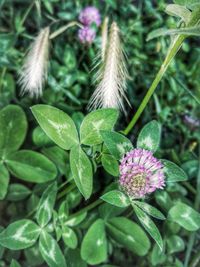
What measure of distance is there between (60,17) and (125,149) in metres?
0.69

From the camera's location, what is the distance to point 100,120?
1.10 meters

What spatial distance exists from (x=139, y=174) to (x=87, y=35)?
62 centimetres

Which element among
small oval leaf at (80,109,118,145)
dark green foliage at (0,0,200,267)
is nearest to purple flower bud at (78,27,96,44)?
dark green foliage at (0,0,200,267)

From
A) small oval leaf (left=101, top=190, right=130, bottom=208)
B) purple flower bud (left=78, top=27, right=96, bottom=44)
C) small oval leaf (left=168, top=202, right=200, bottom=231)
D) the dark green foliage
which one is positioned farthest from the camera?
purple flower bud (left=78, top=27, right=96, bottom=44)

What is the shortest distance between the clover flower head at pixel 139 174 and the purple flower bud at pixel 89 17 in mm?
627

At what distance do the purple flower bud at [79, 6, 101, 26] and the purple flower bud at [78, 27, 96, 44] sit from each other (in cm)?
4

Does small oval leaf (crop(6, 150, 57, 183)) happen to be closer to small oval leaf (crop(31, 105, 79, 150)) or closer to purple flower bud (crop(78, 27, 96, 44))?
small oval leaf (crop(31, 105, 79, 150))

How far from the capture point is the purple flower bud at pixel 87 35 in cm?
150

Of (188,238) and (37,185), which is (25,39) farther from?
(188,238)

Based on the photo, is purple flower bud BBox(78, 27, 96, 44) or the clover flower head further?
purple flower bud BBox(78, 27, 96, 44)

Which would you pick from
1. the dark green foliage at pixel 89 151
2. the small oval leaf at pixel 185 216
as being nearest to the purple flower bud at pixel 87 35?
the dark green foliage at pixel 89 151

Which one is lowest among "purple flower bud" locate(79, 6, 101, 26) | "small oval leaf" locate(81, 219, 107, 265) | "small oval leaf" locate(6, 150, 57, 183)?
"small oval leaf" locate(81, 219, 107, 265)

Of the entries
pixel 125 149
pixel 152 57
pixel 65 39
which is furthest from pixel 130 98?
pixel 125 149

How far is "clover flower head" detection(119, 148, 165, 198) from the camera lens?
3.36 feet
